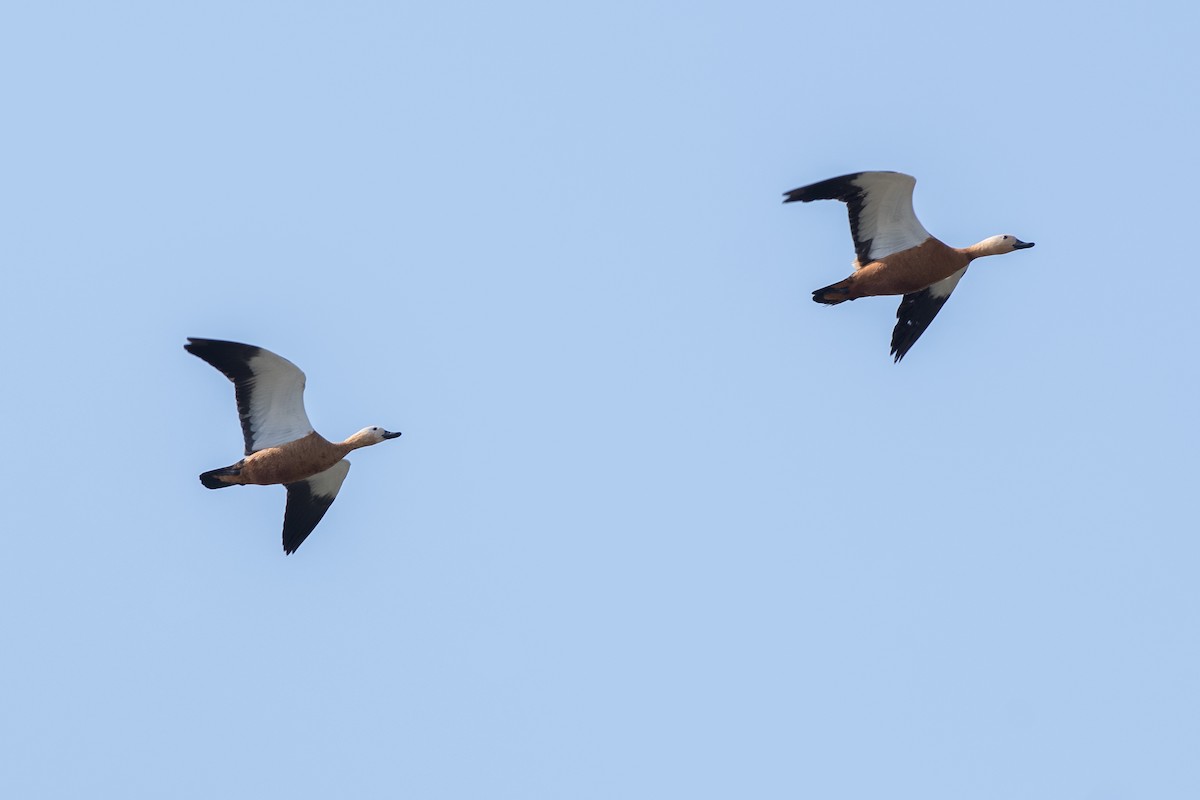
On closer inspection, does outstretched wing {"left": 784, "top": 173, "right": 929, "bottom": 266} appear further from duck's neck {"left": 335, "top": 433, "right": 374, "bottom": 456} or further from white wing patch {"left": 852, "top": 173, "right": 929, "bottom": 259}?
duck's neck {"left": 335, "top": 433, "right": 374, "bottom": 456}

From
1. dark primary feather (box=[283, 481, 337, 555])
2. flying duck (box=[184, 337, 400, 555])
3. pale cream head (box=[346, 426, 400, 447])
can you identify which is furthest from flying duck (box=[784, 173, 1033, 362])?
dark primary feather (box=[283, 481, 337, 555])

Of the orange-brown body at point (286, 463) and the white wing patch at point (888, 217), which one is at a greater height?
the white wing patch at point (888, 217)

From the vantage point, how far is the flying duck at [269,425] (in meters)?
33.8

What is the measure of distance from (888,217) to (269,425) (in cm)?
916

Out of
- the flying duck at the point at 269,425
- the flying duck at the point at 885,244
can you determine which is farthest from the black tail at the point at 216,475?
the flying duck at the point at 885,244

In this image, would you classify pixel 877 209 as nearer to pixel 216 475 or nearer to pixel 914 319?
pixel 914 319

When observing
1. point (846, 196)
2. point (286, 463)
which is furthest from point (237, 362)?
point (846, 196)

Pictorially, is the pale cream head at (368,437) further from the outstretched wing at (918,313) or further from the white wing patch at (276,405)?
the outstretched wing at (918,313)

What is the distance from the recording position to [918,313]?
117 feet

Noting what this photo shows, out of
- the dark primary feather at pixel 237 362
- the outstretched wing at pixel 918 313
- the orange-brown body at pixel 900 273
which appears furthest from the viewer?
the outstretched wing at pixel 918 313

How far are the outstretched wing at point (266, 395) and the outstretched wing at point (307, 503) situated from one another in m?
1.24

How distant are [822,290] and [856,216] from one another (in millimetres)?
1201

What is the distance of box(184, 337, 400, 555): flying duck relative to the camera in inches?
1331

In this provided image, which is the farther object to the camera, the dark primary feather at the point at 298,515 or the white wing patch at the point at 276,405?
the dark primary feather at the point at 298,515
